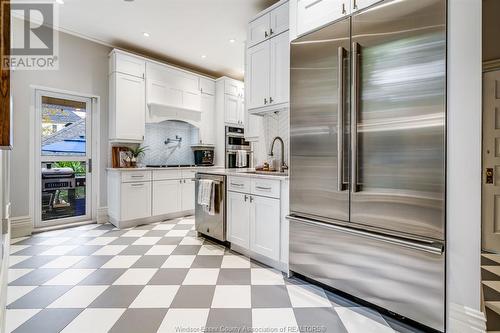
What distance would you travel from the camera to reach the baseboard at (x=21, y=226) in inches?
131

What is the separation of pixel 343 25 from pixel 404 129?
911mm

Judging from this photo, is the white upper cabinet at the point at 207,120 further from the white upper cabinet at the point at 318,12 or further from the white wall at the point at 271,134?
the white upper cabinet at the point at 318,12

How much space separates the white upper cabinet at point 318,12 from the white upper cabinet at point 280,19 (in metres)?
0.42

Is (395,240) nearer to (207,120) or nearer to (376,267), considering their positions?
(376,267)

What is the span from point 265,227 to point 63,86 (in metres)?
3.73

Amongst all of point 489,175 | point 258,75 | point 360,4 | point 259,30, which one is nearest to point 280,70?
point 258,75

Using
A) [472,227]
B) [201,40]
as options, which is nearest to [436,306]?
[472,227]

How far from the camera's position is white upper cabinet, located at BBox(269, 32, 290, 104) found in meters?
2.60

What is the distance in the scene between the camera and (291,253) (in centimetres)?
220

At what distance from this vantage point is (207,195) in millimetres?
3041

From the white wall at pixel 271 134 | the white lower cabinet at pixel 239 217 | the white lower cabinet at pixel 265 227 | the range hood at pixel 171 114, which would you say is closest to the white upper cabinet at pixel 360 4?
the white wall at pixel 271 134

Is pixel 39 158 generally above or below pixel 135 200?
above

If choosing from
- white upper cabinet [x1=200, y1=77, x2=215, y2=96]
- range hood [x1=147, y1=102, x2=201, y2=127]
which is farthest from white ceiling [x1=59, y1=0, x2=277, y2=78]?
range hood [x1=147, y1=102, x2=201, y2=127]

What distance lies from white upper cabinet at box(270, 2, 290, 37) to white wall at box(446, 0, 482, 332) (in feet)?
5.08
